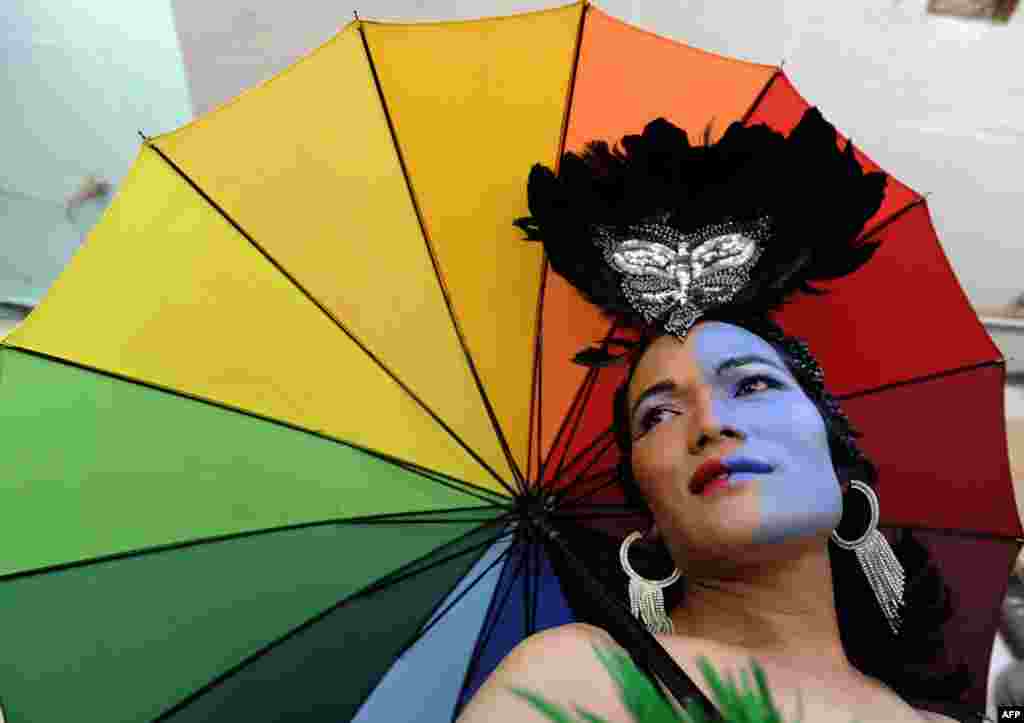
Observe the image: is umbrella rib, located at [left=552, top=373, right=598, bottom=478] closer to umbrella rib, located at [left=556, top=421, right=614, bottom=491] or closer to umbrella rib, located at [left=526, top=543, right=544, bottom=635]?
umbrella rib, located at [left=556, top=421, right=614, bottom=491]

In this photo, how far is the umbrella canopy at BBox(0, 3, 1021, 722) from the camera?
1300mm

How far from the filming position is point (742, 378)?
1.44 metres

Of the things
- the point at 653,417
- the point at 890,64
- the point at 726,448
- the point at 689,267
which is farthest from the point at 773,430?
the point at 890,64

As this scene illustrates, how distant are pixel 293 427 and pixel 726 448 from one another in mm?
660

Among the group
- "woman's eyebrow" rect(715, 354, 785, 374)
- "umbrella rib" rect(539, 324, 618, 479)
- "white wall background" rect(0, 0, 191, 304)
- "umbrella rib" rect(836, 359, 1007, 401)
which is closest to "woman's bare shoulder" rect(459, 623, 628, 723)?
"umbrella rib" rect(539, 324, 618, 479)

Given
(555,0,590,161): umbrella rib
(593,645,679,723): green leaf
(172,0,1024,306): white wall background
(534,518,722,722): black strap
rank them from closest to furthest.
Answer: (593,645,679,723): green leaf
(534,518,722,722): black strap
(555,0,590,161): umbrella rib
(172,0,1024,306): white wall background

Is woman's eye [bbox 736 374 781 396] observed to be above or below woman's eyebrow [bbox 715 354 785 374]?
below

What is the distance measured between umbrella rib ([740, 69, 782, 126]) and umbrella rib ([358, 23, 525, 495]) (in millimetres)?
600

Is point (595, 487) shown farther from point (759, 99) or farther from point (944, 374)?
point (759, 99)

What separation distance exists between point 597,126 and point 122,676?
1.15 metres

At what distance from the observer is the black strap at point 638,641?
3.49ft

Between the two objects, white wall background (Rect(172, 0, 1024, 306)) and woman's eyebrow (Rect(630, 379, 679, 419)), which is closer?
woman's eyebrow (Rect(630, 379, 679, 419))

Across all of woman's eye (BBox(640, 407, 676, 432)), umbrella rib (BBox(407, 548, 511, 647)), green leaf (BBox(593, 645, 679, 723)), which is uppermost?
woman's eye (BBox(640, 407, 676, 432))

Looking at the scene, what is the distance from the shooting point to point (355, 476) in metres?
1.38
